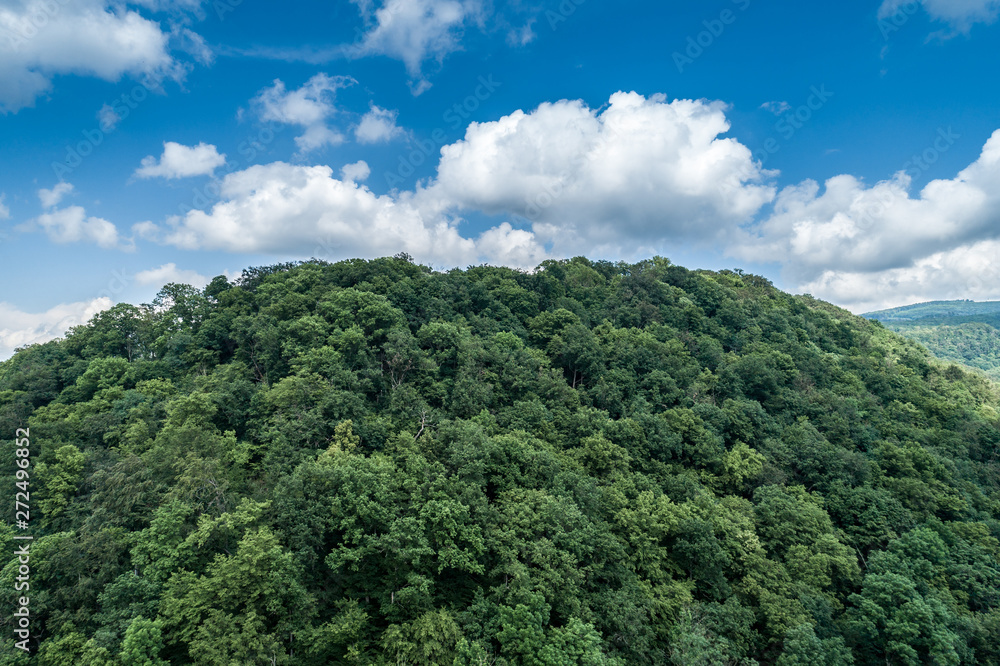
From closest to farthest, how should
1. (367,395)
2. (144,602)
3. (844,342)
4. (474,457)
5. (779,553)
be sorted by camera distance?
(144,602) < (474,457) < (779,553) < (367,395) < (844,342)

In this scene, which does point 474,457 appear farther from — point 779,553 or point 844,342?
point 844,342

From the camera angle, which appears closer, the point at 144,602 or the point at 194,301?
the point at 144,602

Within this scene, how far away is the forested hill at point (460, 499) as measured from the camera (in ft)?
57.8

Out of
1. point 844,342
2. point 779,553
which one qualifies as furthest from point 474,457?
point 844,342

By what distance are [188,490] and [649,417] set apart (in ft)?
97.9

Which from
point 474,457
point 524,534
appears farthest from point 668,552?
point 474,457

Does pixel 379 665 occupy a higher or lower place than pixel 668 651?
higher

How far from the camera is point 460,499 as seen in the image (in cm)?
2128

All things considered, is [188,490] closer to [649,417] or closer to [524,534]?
[524,534]

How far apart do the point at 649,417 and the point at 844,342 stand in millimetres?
54377

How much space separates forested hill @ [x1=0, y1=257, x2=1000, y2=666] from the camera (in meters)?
17.6

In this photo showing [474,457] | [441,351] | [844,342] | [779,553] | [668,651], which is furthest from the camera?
[844,342]

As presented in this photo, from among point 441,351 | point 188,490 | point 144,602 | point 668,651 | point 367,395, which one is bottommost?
point 668,651

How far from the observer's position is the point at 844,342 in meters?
66.3
